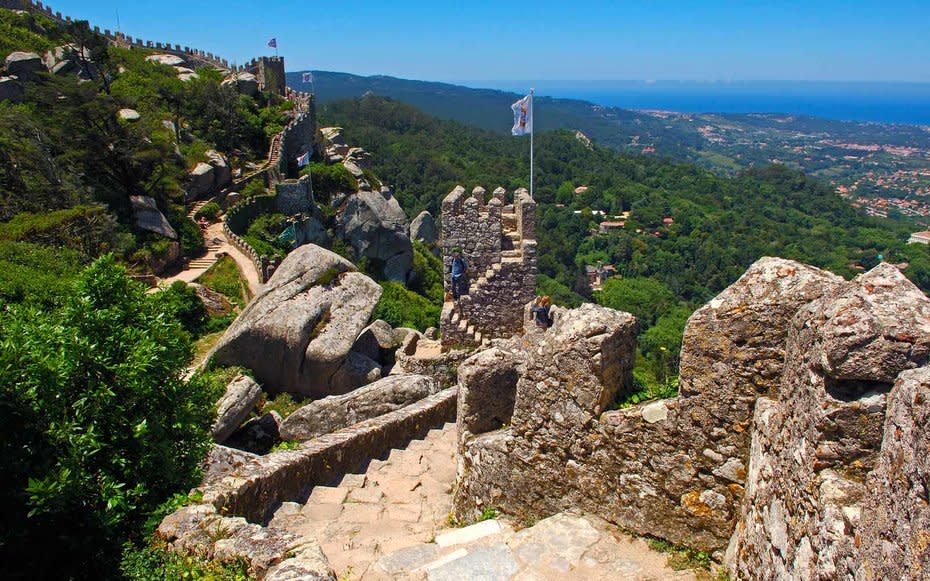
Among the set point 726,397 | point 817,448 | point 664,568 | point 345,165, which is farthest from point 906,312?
point 345,165

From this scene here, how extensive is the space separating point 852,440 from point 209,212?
31378 millimetres

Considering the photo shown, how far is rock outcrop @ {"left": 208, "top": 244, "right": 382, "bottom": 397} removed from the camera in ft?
44.5

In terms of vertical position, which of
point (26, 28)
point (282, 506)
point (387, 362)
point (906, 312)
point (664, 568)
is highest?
point (26, 28)

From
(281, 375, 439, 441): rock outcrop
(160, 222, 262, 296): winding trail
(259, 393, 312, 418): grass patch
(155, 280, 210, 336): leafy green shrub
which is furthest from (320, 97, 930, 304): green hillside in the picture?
(281, 375, 439, 441): rock outcrop

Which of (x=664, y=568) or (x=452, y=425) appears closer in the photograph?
(x=664, y=568)

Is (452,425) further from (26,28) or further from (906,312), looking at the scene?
(26,28)

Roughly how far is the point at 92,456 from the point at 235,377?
7174 mm

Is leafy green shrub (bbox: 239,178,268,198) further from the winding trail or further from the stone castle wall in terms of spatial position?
the stone castle wall

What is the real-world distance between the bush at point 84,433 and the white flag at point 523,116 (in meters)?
13.7

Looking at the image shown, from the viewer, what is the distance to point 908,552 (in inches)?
97.1

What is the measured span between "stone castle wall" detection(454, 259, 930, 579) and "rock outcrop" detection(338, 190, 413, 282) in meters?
30.7

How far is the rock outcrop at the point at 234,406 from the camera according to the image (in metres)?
10.8

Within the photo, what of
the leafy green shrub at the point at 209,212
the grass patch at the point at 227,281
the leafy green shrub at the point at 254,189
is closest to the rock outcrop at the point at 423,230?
the leafy green shrub at the point at 254,189

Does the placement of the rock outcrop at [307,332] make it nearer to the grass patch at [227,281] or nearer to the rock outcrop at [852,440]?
the grass patch at [227,281]
